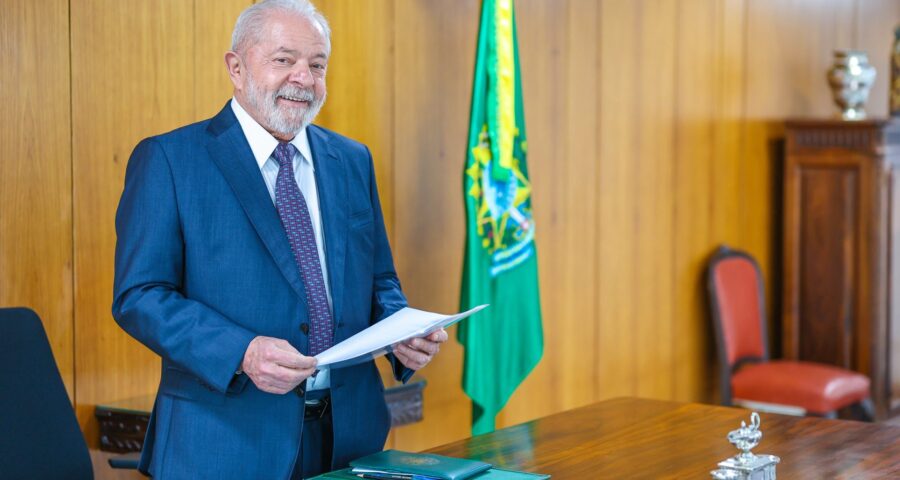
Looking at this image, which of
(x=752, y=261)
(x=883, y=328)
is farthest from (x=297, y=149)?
(x=883, y=328)

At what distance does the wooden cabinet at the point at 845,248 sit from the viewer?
589cm

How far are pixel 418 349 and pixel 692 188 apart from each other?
364cm

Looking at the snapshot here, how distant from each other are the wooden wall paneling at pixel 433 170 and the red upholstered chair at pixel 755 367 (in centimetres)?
173

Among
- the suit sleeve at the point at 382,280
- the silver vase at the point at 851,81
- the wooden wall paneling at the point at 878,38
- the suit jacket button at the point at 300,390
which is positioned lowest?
the suit jacket button at the point at 300,390

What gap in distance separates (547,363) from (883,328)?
7.32 feet

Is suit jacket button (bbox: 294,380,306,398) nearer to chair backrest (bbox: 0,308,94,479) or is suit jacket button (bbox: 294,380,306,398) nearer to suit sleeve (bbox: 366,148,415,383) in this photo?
suit sleeve (bbox: 366,148,415,383)

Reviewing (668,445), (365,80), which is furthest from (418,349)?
(365,80)

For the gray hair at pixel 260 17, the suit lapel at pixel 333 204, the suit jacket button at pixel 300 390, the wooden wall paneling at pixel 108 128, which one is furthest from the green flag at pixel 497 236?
the suit jacket button at pixel 300 390

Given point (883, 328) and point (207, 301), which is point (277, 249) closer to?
point (207, 301)

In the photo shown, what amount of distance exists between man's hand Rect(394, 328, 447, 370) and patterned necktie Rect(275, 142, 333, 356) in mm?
152

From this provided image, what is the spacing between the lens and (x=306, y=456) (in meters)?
2.28

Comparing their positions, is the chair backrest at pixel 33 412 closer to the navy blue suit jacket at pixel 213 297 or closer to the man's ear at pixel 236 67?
the navy blue suit jacket at pixel 213 297

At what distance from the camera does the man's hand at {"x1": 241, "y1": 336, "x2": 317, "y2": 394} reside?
1985mm

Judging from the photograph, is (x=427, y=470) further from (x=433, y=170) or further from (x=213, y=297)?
(x=433, y=170)
